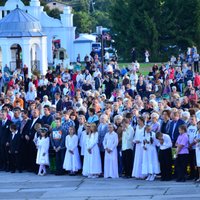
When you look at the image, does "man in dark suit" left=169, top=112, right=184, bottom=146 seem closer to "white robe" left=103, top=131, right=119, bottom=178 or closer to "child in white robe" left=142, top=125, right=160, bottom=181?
"child in white robe" left=142, top=125, right=160, bottom=181

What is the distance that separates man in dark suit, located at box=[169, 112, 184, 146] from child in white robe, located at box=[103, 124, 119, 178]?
1.55 meters

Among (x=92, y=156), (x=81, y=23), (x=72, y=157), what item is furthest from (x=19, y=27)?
(x=81, y=23)

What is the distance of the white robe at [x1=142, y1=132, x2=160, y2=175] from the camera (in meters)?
26.8

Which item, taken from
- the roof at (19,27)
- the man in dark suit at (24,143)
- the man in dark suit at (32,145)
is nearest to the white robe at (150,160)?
the man in dark suit at (32,145)

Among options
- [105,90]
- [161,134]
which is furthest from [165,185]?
[105,90]

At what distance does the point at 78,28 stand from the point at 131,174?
80533 mm

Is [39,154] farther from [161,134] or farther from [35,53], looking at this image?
[35,53]

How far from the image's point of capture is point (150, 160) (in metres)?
26.9

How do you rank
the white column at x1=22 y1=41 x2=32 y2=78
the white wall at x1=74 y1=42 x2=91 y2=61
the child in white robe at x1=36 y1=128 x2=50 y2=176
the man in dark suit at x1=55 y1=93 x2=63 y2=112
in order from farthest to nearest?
the white wall at x1=74 y1=42 x2=91 y2=61 → the white column at x1=22 y1=41 x2=32 y2=78 → the man in dark suit at x1=55 y1=93 x2=63 y2=112 → the child in white robe at x1=36 y1=128 x2=50 y2=176

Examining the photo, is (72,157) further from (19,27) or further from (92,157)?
(19,27)

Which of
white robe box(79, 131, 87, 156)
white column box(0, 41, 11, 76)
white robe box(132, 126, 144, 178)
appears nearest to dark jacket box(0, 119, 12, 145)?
white robe box(79, 131, 87, 156)

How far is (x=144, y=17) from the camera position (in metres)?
70.8

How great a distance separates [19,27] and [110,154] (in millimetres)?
29870

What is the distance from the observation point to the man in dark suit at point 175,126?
26.8 meters
